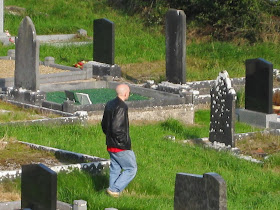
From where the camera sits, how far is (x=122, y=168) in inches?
440

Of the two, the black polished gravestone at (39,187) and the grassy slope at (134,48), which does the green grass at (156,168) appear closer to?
the black polished gravestone at (39,187)

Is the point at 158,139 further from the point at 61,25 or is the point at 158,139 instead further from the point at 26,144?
the point at 61,25

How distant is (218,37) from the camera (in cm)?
2816

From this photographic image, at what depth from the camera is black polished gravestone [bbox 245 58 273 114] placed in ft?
55.2

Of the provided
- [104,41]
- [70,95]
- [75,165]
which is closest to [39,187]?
[75,165]

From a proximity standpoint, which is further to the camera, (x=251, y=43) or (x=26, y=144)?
(x=251, y=43)

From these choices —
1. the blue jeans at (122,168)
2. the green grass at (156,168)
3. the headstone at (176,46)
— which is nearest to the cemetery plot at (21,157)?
the green grass at (156,168)

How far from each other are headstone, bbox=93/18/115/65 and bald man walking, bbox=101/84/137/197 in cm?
992

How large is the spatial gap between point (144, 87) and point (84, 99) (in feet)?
8.09

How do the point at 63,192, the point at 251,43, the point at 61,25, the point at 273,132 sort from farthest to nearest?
the point at 61,25, the point at 251,43, the point at 273,132, the point at 63,192

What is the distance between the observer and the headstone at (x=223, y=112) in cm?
1477

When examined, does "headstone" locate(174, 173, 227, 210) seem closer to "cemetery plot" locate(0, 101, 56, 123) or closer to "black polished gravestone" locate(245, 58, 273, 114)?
"cemetery plot" locate(0, 101, 56, 123)

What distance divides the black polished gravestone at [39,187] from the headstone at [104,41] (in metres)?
11.6

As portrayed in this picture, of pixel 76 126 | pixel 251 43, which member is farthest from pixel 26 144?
pixel 251 43
